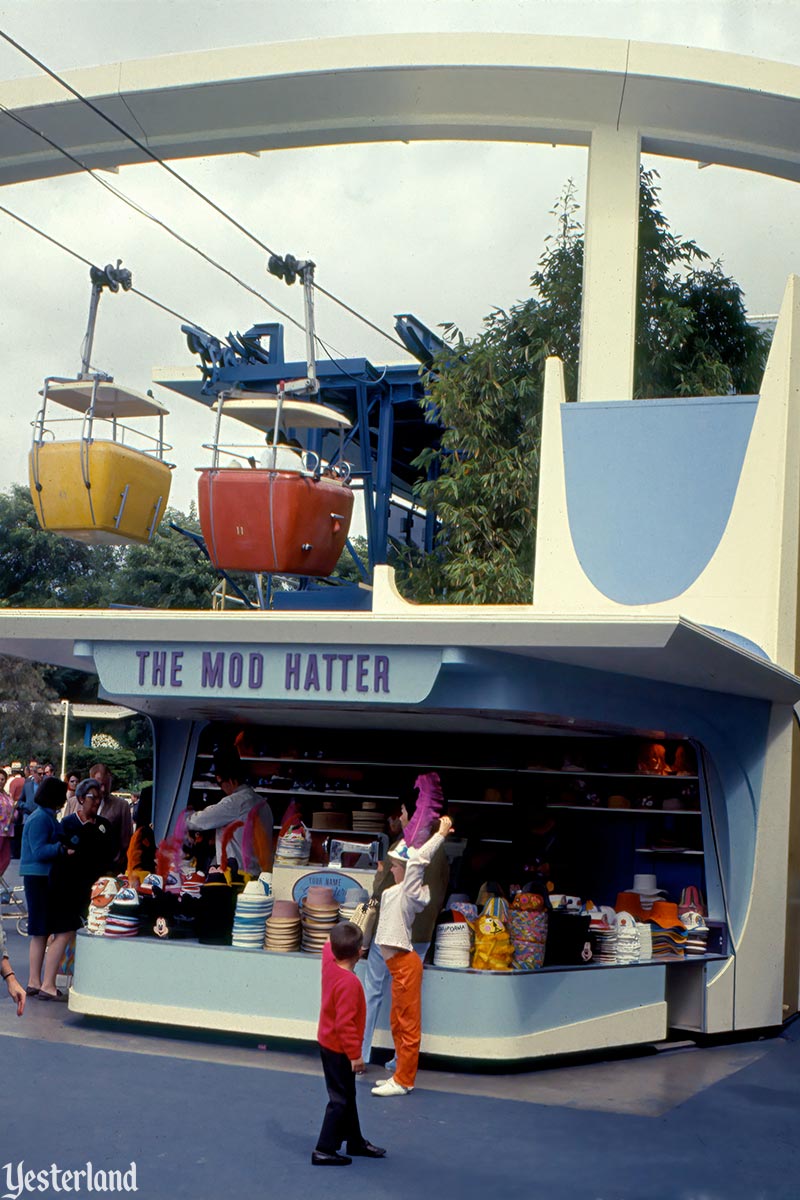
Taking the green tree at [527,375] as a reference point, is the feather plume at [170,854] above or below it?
below

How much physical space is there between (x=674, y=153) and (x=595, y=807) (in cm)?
644

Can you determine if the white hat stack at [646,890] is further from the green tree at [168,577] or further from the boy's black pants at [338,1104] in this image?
the green tree at [168,577]

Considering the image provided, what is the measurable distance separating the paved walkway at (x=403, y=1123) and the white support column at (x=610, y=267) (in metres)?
6.38

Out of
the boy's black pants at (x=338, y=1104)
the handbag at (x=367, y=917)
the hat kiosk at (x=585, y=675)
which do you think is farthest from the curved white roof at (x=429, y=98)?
the boy's black pants at (x=338, y=1104)

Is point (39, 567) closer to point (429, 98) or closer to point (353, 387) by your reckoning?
point (353, 387)

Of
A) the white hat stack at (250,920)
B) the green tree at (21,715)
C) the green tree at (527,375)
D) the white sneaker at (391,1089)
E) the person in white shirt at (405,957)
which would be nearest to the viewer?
the white sneaker at (391,1089)

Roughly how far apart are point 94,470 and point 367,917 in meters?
3.61

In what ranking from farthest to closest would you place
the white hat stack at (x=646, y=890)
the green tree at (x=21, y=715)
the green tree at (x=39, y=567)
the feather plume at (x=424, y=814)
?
the green tree at (x=39, y=567)
the green tree at (x=21, y=715)
the white hat stack at (x=646, y=890)
the feather plume at (x=424, y=814)

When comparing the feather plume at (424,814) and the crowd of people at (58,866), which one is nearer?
the feather plume at (424,814)

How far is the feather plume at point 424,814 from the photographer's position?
934cm

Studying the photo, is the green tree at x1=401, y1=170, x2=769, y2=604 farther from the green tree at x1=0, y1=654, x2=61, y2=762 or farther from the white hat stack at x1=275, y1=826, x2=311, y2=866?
the green tree at x1=0, y1=654, x2=61, y2=762

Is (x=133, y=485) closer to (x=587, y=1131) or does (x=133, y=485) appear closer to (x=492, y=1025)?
(x=492, y=1025)

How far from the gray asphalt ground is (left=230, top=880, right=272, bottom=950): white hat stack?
70cm

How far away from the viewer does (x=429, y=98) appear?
13.3 meters
